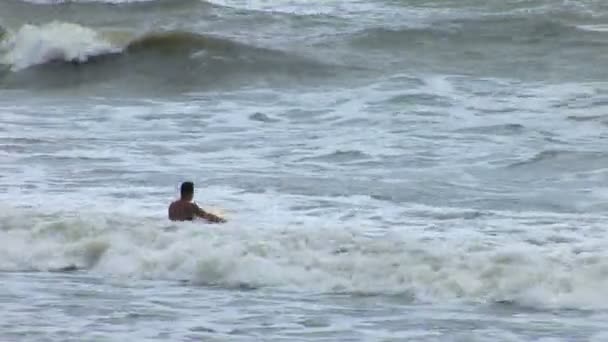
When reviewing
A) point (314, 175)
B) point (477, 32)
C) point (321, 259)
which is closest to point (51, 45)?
point (477, 32)

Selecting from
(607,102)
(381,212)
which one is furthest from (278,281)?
(607,102)

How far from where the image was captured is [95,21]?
26359 millimetres

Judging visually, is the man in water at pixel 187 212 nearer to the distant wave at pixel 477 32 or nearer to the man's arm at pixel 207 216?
the man's arm at pixel 207 216

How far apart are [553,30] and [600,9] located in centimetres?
177

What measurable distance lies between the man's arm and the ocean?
15 cm

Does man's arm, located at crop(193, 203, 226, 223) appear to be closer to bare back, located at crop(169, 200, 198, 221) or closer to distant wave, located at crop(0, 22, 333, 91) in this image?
bare back, located at crop(169, 200, 198, 221)

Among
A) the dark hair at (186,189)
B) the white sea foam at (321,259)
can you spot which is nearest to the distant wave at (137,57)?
the dark hair at (186,189)

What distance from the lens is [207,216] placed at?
12008 mm

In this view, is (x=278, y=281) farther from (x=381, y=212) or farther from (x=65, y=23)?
(x=65, y=23)

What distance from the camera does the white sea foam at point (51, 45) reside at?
22750 millimetres

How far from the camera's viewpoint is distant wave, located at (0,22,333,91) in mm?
20969

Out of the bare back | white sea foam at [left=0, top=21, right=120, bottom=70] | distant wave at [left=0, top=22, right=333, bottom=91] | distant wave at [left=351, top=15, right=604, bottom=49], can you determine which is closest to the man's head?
the bare back

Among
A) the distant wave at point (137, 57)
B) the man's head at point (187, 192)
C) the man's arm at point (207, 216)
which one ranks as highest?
the distant wave at point (137, 57)

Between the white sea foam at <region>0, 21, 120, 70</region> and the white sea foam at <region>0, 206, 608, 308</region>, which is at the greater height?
the white sea foam at <region>0, 21, 120, 70</region>
